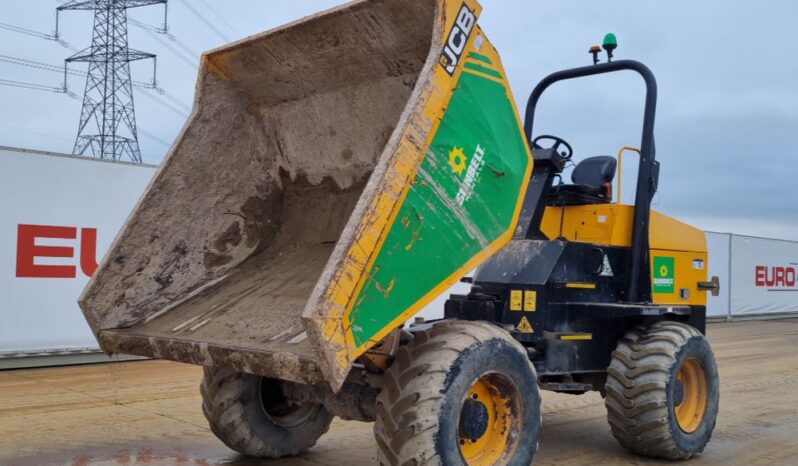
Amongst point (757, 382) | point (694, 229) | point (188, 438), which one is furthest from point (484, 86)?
point (757, 382)

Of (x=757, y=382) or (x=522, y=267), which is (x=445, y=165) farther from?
(x=757, y=382)

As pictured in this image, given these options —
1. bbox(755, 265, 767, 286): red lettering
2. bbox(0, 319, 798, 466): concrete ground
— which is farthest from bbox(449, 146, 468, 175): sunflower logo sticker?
bbox(755, 265, 767, 286): red lettering

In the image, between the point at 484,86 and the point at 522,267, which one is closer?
the point at 484,86

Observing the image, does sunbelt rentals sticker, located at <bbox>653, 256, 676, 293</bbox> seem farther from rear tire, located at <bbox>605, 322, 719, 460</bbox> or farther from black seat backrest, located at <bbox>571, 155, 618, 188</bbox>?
black seat backrest, located at <bbox>571, 155, 618, 188</bbox>

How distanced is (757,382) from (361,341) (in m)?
7.99

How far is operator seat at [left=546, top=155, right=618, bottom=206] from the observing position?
242 inches

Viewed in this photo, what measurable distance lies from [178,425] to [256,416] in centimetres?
170

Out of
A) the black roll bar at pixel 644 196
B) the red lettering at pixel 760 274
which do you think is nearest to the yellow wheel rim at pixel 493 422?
the black roll bar at pixel 644 196

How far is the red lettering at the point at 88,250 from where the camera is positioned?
10383 millimetres

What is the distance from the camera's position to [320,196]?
569 centimetres

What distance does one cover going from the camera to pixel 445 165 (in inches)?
166

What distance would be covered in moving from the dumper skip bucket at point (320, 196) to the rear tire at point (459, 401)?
0.28 meters

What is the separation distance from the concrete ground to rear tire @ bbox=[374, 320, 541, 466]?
1.44 m

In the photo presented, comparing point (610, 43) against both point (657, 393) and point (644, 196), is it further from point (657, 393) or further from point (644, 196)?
point (657, 393)
